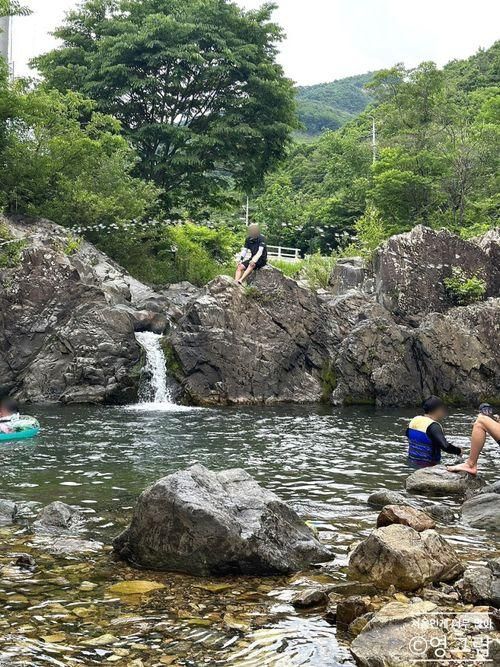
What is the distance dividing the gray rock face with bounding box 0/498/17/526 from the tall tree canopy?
107 ft

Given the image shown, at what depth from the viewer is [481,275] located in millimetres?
31578

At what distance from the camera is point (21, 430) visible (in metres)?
17.4

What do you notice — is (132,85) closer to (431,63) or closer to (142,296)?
(142,296)

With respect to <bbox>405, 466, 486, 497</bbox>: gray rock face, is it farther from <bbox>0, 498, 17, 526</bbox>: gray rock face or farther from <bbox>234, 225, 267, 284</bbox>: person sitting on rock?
<bbox>234, 225, 267, 284</bbox>: person sitting on rock

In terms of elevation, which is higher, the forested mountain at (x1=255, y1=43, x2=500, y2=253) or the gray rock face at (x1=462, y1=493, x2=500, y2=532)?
the forested mountain at (x1=255, y1=43, x2=500, y2=253)

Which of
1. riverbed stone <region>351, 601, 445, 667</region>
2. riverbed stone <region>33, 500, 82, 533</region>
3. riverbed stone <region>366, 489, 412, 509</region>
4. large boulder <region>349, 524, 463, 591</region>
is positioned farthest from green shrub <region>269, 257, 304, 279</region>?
riverbed stone <region>351, 601, 445, 667</region>

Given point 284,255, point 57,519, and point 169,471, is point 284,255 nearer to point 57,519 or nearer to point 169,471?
point 169,471

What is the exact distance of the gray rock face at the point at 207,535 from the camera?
25.8 feet

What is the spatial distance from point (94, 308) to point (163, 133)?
18.0m

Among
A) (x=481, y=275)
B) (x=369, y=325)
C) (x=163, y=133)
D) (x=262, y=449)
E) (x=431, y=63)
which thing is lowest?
(x=262, y=449)

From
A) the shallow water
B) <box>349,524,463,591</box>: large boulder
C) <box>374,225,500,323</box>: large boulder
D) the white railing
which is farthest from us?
A: the white railing

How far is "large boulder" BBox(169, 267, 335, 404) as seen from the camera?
26.2 m

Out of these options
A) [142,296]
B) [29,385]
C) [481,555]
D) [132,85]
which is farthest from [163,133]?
[481,555]

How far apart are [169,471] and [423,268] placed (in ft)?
65.6
